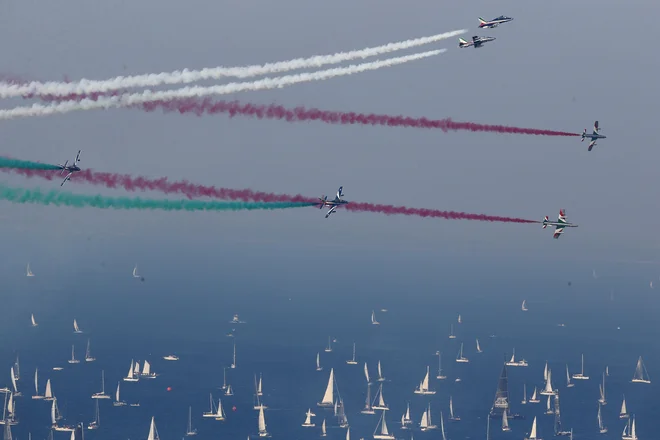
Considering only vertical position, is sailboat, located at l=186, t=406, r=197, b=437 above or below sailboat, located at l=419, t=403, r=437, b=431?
below

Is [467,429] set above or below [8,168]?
below

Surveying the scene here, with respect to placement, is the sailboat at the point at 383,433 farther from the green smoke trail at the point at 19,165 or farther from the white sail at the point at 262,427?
the green smoke trail at the point at 19,165

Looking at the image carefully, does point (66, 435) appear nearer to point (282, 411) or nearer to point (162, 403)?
point (162, 403)

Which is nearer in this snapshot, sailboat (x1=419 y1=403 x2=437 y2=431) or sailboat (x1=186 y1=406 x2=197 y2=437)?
sailboat (x1=186 y1=406 x2=197 y2=437)

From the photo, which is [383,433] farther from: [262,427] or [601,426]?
[601,426]

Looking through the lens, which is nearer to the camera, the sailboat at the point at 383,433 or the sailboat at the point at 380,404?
the sailboat at the point at 383,433

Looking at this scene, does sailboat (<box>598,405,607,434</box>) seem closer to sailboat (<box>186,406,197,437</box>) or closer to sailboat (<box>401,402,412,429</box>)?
sailboat (<box>401,402,412,429</box>)

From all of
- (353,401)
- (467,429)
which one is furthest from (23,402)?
(467,429)

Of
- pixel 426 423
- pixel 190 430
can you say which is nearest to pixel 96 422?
pixel 190 430

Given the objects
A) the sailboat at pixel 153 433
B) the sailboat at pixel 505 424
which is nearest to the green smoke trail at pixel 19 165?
the sailboat at pixel 153 433

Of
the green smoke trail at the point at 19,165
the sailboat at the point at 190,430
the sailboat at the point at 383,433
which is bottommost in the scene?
the sailboat at the point at 190,430

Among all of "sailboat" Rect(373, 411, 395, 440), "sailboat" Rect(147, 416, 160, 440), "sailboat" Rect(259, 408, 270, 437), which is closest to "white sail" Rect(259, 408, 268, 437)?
"sailboat" Rect(259, 408, 270, 437)
